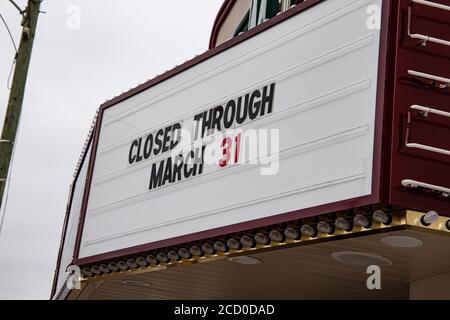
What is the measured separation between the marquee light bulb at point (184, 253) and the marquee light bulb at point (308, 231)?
80.2 inches

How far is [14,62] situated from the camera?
10.2 metres

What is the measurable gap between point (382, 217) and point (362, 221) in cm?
23

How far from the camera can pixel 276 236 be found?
294 inches

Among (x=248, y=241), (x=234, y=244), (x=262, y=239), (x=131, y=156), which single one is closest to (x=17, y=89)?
(x=131, y=156)

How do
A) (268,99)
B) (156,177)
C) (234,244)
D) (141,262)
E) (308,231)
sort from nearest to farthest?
(308,231)
(234,244)
(268,99)
(141,262)
(156,177)

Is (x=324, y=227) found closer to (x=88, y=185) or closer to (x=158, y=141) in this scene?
(x=158, y=141)

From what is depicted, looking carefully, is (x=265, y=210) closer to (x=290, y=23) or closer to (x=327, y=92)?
(x=327, y=92)

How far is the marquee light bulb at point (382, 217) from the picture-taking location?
6.42 metres

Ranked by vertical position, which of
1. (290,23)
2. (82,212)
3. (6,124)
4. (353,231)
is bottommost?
(353,231)

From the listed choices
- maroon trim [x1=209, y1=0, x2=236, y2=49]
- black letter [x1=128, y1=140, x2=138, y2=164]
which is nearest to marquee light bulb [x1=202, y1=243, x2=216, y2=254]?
black letter [x1=128, y1=140, x2=138, y2=164]

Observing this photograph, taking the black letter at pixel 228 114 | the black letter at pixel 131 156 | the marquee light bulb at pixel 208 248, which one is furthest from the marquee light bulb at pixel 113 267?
the black letter at pixel 228 114

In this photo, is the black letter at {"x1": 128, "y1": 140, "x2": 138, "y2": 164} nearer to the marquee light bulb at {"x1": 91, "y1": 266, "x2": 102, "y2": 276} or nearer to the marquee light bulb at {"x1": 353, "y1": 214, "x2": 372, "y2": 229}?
the marquee light bulb at {"x1": 91, "y1": 266, "x2": 102, "y2": 276}
